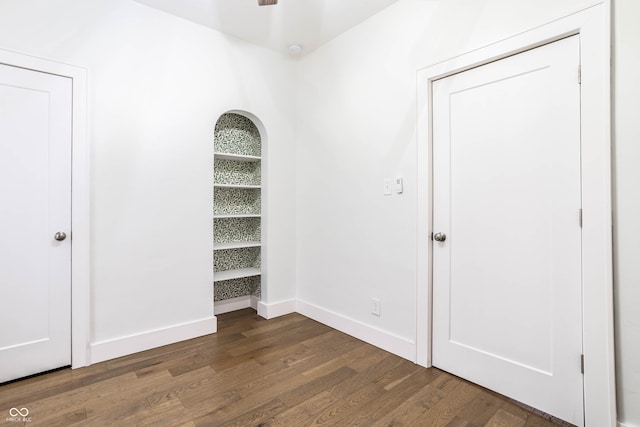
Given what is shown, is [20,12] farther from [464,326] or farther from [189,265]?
[464,326]

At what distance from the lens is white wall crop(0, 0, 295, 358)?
2.32 meters

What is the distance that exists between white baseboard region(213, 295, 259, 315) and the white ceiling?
2.66 m

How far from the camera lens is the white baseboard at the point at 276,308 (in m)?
3.27

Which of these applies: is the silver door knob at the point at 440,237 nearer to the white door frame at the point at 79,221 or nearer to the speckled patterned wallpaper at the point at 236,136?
the speckled patterned wallpaper at the point at 236,136

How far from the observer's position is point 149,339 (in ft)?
8.48

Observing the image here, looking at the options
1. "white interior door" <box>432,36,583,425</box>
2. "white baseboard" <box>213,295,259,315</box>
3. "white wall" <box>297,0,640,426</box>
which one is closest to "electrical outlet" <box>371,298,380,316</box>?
"white wall" <box>297,0,640,426</box>

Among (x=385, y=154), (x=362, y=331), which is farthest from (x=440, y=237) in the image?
(x=362, y=331)

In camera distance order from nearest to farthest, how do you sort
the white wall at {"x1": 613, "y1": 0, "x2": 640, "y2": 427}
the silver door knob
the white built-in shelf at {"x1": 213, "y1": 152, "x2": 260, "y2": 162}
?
1. the white wall at {"x1": 613, "y1": 0, "x2": 640, "y2": 427}
2. the silver door knob
3. the white built-in shelf at {"x1": 213, "y1": 152, "x2": 260, "y2": 162}

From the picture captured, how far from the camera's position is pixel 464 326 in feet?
7.09

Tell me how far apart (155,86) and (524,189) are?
2.78 m

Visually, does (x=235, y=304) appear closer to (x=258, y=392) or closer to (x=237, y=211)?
(x=237, y=211)

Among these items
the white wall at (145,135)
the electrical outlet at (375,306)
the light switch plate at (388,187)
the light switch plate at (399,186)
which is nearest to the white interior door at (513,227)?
the light switch plate at (399,186)

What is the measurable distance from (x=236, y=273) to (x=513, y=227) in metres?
2.52

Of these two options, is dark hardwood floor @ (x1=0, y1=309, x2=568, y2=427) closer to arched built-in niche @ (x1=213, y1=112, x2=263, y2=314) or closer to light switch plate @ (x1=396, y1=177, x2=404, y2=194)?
arched built-in niche @ (x1=213, y1=112, x2=263, y2=314)
